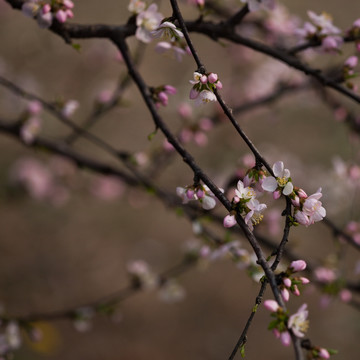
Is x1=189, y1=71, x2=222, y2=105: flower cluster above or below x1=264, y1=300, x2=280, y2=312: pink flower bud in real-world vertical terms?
above

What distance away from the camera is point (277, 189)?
88 cm

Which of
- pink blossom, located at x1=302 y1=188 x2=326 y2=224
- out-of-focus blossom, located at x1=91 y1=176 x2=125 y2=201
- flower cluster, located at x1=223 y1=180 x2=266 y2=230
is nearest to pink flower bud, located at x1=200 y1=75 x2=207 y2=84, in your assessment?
flower cluster, located at x1=223 y1=180 x2=266 y2=230

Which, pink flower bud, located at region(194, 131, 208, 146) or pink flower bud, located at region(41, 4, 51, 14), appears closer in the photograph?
pink flower bud, located at region(41, 4, 51, 14)

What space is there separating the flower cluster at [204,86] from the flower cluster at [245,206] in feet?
0.59

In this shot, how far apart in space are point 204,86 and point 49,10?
46cm

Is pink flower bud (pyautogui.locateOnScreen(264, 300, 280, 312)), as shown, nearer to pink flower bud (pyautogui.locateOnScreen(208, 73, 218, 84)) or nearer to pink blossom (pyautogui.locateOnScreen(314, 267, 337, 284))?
pink flower bud (pyautogui.locateOnScreen(208, 73, 218, 84))

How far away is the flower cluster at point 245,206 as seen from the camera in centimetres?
83

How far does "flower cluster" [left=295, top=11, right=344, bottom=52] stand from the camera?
121cm

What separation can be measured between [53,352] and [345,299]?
6.16 ft

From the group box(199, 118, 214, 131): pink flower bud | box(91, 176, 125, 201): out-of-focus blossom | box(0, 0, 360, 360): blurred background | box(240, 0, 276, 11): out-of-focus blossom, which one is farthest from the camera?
box(91, 176, 125, 201): out-of-focus blossom

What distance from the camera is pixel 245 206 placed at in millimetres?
852

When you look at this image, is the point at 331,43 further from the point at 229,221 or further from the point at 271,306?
the point at 271,306

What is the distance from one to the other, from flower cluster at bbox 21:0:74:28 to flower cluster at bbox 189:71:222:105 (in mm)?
407

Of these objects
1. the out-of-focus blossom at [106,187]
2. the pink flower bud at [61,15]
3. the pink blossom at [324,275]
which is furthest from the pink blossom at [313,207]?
the out-of-focus blossom at [106,187]
